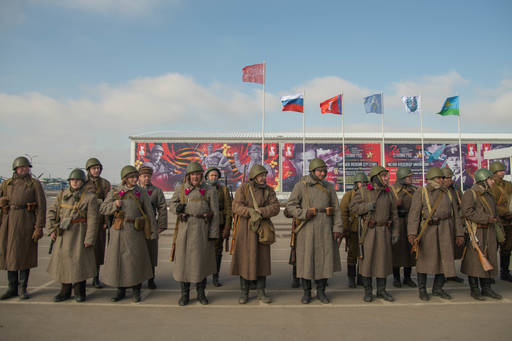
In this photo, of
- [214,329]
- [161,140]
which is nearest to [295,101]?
[161,140]

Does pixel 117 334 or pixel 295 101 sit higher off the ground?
pixel 295 101

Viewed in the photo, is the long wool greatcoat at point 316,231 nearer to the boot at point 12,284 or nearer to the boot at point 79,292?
the boot at point 79,292

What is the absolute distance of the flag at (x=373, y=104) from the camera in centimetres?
2675

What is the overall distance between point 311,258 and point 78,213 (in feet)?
12.5

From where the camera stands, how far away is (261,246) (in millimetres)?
5559

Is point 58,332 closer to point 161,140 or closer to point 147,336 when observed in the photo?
point 147,336

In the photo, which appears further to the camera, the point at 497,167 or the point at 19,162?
the point at 497,167

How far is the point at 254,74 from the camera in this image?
22.1 meters

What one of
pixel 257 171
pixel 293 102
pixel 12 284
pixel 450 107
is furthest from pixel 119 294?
pixel 450 107

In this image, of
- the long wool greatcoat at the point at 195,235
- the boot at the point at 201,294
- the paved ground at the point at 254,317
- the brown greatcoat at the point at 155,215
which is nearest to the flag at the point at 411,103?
the paved ground at the point at 254,317

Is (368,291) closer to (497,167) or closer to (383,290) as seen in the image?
(383,290)

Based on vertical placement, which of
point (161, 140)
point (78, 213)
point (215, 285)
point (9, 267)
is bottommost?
point (215, 285)

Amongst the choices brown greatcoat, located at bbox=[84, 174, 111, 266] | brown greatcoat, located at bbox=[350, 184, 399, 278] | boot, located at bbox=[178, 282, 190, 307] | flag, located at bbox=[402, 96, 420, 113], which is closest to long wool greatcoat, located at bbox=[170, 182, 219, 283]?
boot, located at bbox=[178, 282, 190, 307]

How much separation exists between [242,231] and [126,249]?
6.13ft
